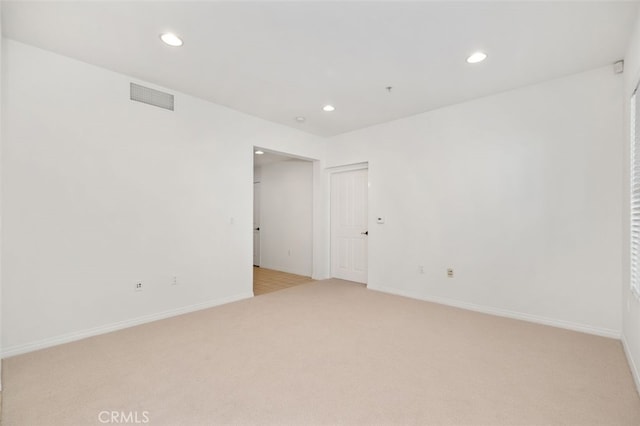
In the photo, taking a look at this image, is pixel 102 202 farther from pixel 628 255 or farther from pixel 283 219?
pixel 628 255

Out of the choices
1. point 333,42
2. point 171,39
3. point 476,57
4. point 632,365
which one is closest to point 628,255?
point 632,365

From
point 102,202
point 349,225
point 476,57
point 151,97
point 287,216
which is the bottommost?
point 349,225

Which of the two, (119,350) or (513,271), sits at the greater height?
(513,271)

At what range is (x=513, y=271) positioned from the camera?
3562 millimetres

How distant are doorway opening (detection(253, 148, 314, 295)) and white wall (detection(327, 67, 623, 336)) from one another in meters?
1.89

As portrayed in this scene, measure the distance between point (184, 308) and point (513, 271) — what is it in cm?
406

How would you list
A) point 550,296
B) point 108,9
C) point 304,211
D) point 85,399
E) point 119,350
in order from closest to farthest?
point 85,399, point 108,9, point 119,350, point 550,296, point 304,211

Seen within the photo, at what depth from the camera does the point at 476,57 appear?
2.85m

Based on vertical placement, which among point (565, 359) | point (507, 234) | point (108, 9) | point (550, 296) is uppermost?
point (108, 9)

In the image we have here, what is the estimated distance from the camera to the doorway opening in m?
6.23

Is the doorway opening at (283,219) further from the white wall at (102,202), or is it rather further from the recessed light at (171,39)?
the recessed light at (171,39)

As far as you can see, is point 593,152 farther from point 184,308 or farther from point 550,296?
point 184,308

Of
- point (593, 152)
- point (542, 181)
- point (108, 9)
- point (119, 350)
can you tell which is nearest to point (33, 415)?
point (119, 350)

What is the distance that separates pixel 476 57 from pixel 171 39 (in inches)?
111
